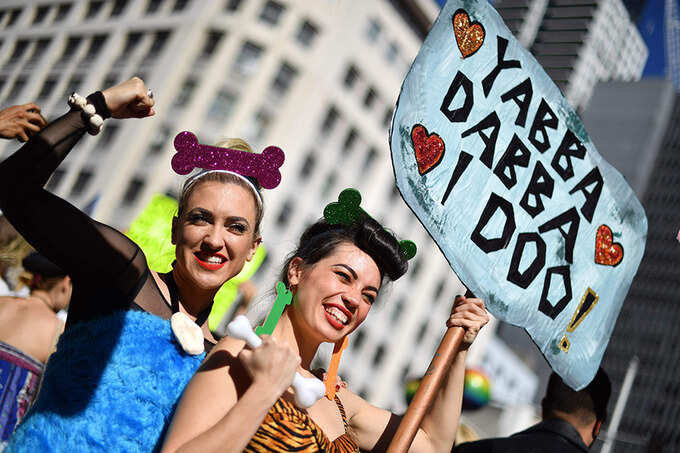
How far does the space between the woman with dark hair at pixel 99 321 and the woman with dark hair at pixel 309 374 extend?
19 cm

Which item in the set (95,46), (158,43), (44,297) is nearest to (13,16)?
(95,46)

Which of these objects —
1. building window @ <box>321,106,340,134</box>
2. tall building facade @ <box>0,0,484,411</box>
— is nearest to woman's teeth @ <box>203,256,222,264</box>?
tall building facade @ <box>0,0,484,411</box>

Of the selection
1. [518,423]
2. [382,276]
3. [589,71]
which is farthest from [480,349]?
[589,71]

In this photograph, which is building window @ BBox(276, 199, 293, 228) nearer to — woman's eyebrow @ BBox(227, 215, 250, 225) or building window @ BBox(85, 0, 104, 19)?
building window @ BBox(85, 0, 104, 19)

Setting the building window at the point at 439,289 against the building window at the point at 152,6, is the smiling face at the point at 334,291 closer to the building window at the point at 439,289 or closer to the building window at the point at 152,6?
the building window at the point at 152,6

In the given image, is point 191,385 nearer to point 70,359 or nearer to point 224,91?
point 70,359

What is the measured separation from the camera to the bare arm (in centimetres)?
178

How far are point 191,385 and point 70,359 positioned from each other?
41cm

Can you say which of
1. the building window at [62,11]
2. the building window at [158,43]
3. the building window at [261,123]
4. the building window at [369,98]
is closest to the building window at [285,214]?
the building window at [261,123]

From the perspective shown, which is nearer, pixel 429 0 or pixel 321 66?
pixel 321 66

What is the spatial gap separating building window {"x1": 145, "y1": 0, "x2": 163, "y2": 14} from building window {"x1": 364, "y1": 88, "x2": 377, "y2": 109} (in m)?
11.1

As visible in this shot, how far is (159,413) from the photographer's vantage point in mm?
2068

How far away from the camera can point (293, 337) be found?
2295 millimetres

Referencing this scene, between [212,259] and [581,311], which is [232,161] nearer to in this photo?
[212,259]
